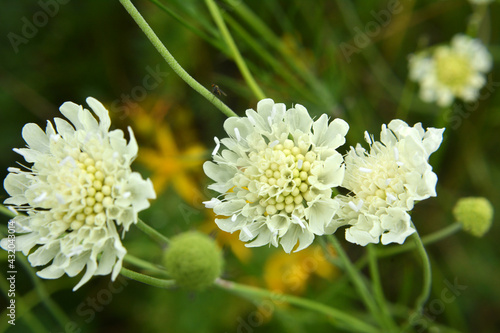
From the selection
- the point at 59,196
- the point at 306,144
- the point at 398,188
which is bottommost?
the point at 398,188

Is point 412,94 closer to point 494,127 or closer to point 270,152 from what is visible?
point 494,127

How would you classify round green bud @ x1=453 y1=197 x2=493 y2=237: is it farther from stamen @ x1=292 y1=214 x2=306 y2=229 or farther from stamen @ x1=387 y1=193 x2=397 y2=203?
stamen @ x1=292 y1=214 x2=306 y2=229

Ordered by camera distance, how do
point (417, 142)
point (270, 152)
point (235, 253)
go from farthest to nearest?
point (235, 253)
point (270, 152)
point (417, 142)

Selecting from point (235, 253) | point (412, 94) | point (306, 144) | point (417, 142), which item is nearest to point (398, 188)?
point (417, 142)

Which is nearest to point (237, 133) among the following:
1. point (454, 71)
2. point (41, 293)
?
point (41, 293)

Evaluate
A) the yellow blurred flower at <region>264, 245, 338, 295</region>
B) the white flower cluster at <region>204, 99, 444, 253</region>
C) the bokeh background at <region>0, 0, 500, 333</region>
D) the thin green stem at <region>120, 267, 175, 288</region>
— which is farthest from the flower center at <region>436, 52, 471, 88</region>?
the thin green stem at <region>120, 267, 175, 288</region>

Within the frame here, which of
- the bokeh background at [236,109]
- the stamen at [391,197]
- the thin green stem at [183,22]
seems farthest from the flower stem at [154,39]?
the bokeh background at [236,109]

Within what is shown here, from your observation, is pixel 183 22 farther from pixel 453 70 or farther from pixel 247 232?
pixel 453 70
